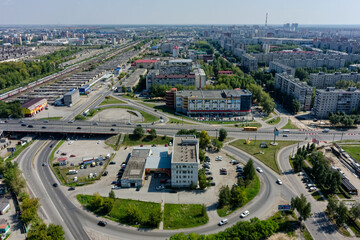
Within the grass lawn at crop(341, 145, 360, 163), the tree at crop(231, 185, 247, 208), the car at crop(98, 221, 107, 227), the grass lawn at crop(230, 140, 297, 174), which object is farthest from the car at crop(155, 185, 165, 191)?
the grass lawn at crop(341, 145, 360, 163)

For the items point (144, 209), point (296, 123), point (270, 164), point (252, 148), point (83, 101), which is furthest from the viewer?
point (83, 101)

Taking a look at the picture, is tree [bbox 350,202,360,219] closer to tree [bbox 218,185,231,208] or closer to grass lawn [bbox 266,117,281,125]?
tree [bbox 218,185,231,208]

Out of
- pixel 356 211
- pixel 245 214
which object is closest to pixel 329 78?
pixel 356 211

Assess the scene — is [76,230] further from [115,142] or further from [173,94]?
[173,94]

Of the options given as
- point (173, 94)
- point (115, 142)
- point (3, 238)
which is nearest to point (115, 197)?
point (3, 238)

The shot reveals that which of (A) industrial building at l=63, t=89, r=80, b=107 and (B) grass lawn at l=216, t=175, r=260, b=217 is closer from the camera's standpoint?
(B) grass lawn at l=216, t=175, r=260, b=217

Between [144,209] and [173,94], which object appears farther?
[173,94]

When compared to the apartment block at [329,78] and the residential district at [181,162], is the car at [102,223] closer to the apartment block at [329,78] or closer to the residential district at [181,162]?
the residential district at [181,162]
